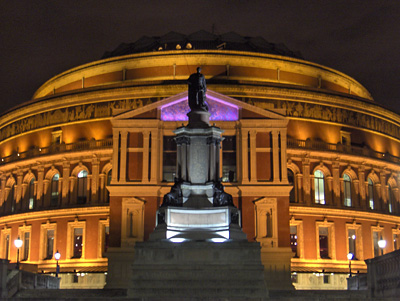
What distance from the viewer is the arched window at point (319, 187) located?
2781 inches

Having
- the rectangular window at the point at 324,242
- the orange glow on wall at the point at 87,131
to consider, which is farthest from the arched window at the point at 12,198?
the rectangular window at the point at 324,242

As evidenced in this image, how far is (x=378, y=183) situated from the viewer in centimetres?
7481

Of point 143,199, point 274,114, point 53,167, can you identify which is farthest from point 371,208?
point 53,167

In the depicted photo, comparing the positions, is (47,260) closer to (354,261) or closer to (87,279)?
(87,279)

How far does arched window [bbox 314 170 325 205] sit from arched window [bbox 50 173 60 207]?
24995 mm

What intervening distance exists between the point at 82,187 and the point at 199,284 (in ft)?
126

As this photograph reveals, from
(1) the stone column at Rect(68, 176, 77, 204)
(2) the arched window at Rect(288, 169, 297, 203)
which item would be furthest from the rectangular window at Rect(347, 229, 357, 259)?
(1) the stone column at Rect(68, 176, 77, 204)

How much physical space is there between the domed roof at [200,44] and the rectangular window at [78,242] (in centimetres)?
1966

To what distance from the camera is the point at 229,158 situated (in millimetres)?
61562

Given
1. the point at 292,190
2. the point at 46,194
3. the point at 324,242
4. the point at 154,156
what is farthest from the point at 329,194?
the point at 46,194

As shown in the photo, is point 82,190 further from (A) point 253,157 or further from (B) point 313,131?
(B) point 313,131

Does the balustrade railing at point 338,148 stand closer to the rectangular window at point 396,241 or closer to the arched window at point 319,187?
the arched window at point 319,187

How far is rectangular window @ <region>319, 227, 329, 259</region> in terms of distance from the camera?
68.5m

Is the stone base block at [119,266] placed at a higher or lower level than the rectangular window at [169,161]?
lower
